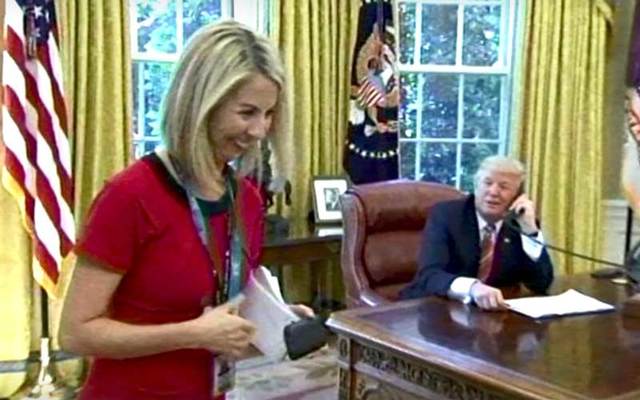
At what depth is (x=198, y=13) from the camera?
4.51 metres

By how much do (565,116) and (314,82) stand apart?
4.89ft

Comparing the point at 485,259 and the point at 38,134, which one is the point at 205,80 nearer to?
the point at 485,259

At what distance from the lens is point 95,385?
1301mm

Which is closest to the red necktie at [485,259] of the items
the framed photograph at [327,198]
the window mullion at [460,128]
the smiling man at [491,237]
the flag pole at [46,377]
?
the smiling man at [491,237]

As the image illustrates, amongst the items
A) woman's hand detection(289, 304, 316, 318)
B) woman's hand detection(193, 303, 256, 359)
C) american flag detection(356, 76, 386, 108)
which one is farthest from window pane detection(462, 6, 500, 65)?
woman's hand detection(193, 303, 256, 359)

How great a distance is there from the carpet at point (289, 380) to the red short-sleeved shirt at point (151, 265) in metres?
2.34

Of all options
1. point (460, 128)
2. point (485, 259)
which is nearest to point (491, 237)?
point (485, 259)

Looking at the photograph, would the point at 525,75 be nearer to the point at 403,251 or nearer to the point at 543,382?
the point at 403,251

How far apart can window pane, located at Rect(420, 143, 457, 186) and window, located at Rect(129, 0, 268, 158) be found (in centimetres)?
130

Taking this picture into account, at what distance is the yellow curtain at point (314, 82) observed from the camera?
4.40m

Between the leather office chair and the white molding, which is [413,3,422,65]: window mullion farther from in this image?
the leather office chair

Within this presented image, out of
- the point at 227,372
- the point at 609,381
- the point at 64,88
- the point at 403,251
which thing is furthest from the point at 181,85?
the point at 64,88

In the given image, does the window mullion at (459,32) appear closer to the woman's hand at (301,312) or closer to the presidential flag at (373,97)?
the presidential flag at (373,97)

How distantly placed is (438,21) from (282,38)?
109 centimetres
